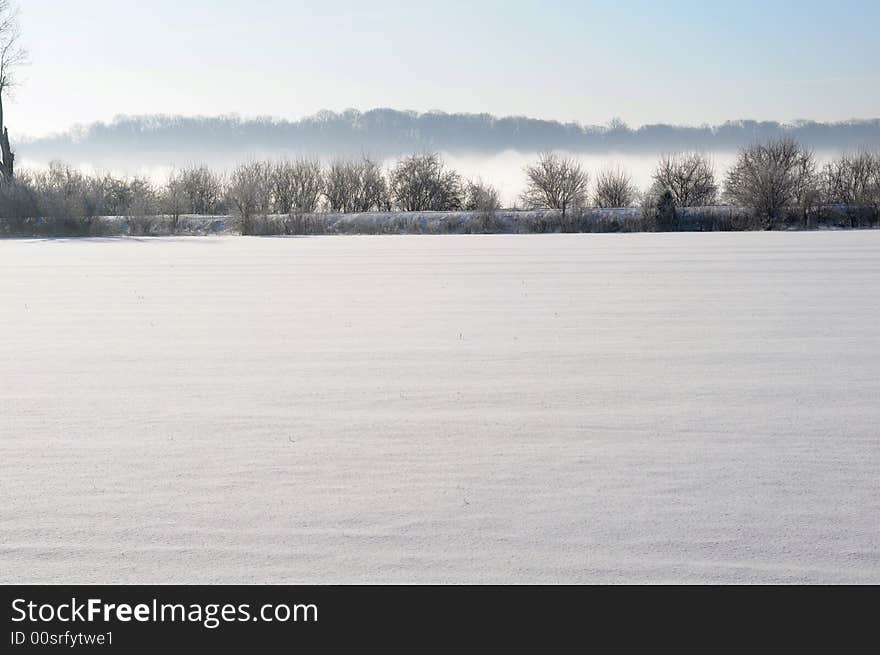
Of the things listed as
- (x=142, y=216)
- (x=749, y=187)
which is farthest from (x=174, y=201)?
(x=749, y=187)

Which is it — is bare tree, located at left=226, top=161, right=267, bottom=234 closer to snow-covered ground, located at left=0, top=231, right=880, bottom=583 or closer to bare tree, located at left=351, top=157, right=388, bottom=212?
bare tree, located at left=351, top=157, right=388, bottom=212

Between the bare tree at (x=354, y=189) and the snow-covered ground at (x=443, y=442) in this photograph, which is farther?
the bare tree at (x=354, y=189)

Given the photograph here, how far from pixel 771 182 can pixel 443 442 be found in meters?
38.0

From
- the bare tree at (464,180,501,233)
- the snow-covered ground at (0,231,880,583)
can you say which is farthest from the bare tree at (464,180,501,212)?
the snow-covered ground at (0,231,880,583)

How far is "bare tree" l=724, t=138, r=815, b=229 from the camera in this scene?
39031mm

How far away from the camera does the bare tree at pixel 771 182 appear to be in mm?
39031

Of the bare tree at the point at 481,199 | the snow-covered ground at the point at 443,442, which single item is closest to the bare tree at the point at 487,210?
the bare tree at the point at 481,199

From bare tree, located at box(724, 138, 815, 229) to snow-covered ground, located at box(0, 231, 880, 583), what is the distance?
98.5ft

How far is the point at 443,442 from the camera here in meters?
4.87

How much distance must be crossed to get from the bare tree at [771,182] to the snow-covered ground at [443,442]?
98.5ft

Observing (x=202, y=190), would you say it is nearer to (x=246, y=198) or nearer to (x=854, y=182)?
(x=246, y=198)

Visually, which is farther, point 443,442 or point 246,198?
point 246,198

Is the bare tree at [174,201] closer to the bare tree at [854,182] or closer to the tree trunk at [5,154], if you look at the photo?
the tree trunk at [5,154]
